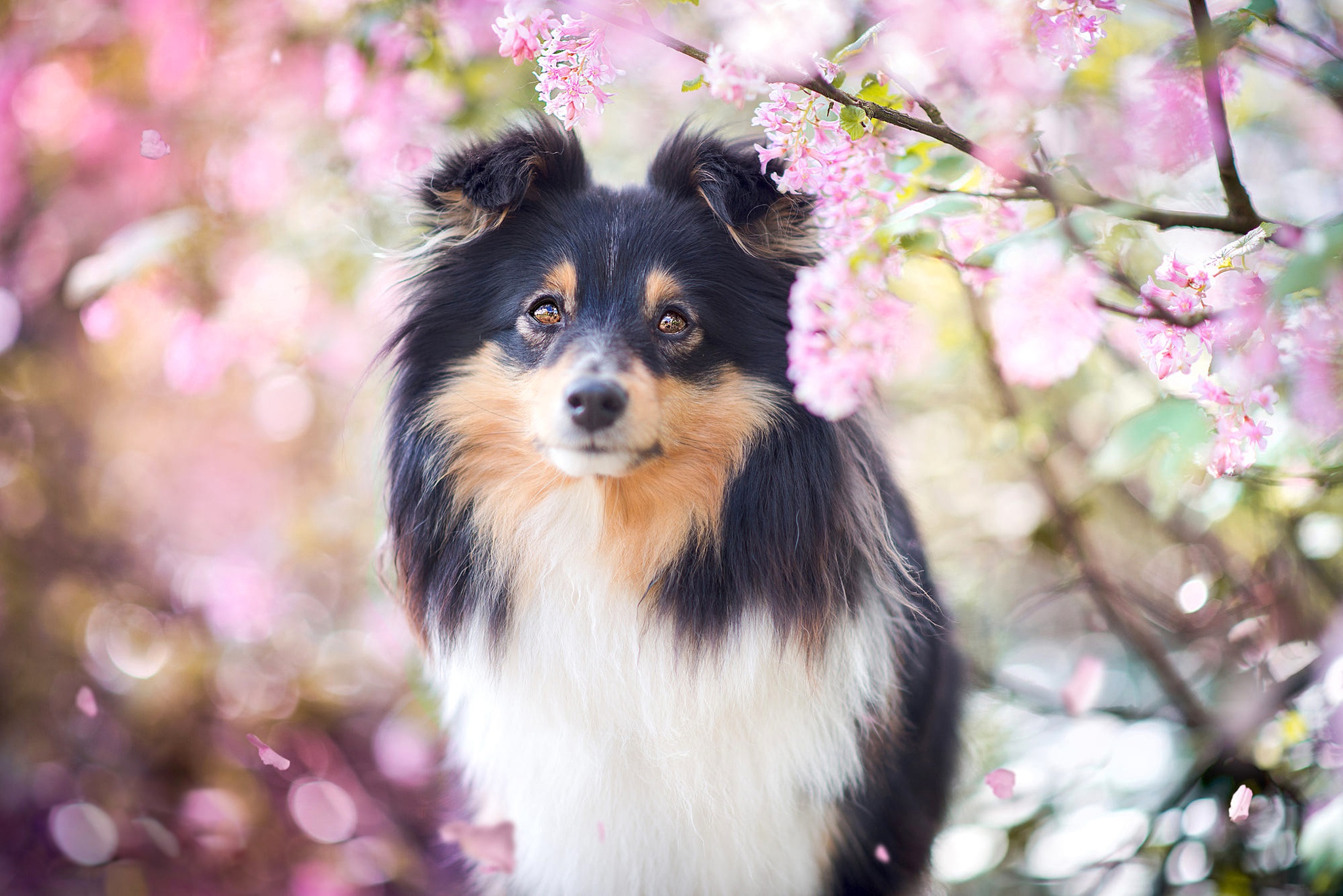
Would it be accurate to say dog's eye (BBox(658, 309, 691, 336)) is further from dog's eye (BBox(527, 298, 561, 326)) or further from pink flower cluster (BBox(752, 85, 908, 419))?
pink flower cluster (BBox(752, 85, 908, 419))

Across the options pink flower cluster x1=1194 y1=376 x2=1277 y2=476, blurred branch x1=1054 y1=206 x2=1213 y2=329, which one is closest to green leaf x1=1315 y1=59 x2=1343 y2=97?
blurred branch x1=1054 y1=206 x2=1213 y2=329

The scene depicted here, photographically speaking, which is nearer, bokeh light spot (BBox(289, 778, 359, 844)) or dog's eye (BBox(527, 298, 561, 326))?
dog's eye (BBox(527, 298, 561, 326))

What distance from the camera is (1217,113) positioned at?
1.50 metres

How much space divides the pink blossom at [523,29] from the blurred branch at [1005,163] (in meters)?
0.05

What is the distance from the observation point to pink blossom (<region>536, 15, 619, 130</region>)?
163 centimetres

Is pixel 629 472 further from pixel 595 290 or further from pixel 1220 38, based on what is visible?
pixel 1220 38

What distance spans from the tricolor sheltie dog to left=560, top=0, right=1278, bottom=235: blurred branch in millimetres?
516

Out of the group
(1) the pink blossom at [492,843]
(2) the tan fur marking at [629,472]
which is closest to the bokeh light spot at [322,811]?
(1) the pink blossom at [492,843]

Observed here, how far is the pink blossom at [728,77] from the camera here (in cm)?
139

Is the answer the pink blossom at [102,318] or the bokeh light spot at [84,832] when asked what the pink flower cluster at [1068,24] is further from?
the bokeh light spot at [84,832]

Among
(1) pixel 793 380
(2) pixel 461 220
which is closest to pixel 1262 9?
(1) pixel 793 380

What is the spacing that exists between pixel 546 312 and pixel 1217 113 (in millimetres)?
1381

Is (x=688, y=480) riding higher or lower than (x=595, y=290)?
lower

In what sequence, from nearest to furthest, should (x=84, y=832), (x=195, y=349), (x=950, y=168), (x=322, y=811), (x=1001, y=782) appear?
1. (x=950, y=168)
2. (x=1001, y=782)
3. (x=195, y=349)
4. (x=84, y=832)
5. (x=322, y=811)
